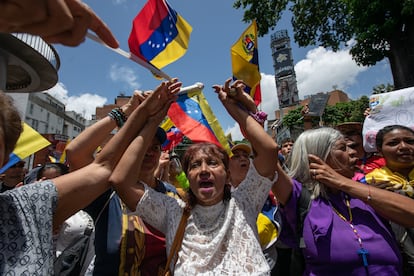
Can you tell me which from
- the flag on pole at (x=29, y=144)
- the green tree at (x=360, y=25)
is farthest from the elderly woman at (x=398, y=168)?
the green tree at (x=360, y=25)

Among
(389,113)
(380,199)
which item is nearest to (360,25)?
(389,113)

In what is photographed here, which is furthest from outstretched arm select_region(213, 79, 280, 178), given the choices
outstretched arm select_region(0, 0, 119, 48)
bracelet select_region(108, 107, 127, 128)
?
outstretched arm select_region(0, 0, 119, 48)

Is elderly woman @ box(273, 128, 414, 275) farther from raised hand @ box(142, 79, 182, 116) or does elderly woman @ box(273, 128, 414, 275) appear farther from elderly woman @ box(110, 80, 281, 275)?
raised hand @ box(142, 79, 182, 116)

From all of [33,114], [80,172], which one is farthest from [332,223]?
[33,114]

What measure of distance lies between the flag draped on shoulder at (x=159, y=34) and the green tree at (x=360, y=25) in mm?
8314

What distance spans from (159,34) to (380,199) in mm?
2691

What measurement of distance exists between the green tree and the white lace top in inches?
375

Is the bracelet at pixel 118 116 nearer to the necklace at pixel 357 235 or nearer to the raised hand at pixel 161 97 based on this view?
the raised hand at pixel 161 97

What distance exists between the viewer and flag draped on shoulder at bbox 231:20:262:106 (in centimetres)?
335

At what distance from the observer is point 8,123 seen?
118 centimetres

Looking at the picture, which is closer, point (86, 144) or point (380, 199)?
point (380, 199)

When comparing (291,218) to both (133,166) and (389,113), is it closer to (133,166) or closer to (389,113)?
(133,166)

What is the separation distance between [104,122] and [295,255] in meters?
1.82

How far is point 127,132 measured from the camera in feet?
5.93
